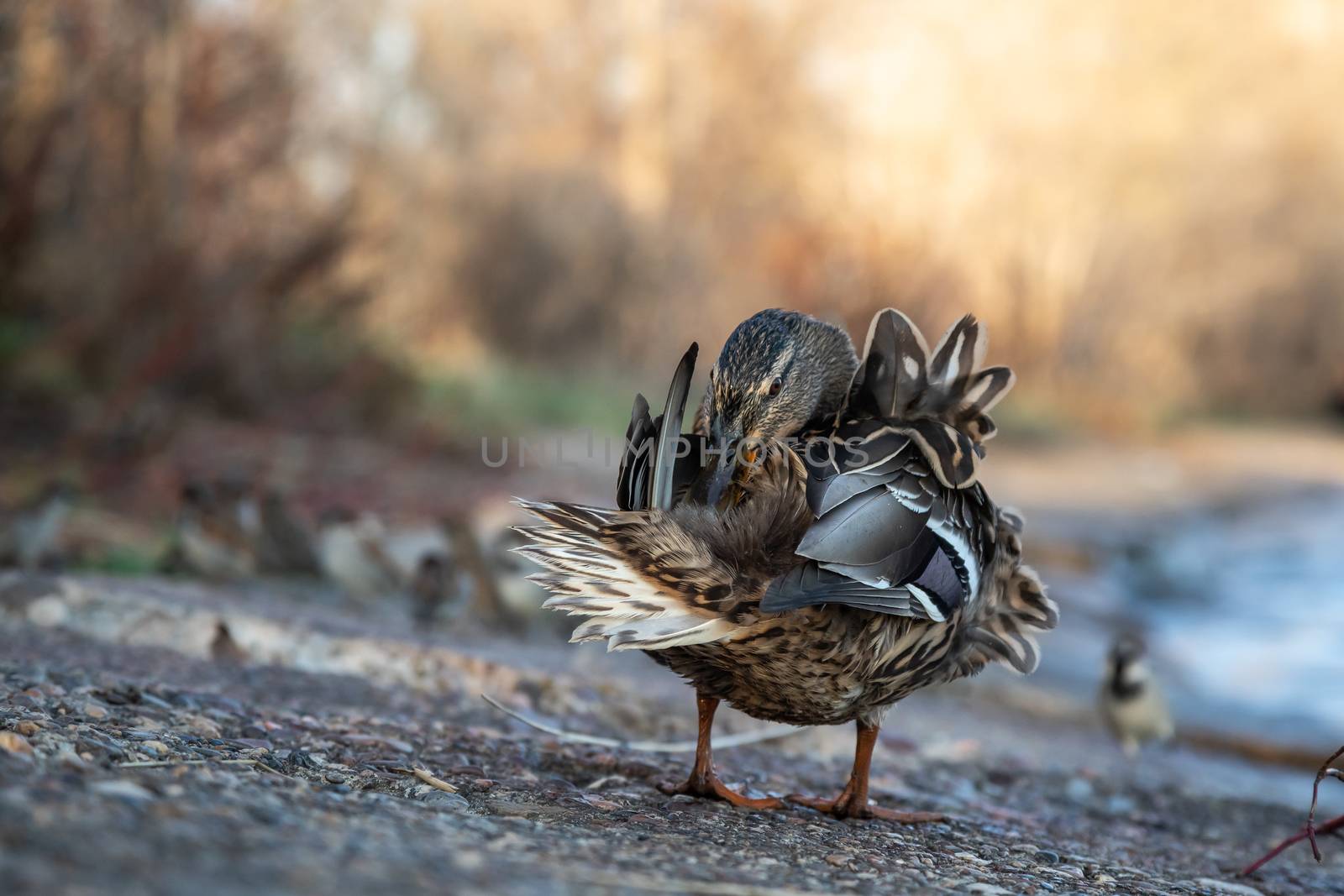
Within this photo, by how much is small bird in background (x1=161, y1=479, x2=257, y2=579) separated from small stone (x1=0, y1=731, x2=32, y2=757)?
4.57m

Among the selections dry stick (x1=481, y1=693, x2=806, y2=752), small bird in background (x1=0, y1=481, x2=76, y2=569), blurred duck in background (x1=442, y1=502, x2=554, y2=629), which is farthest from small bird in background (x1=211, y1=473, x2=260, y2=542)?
dry stick (x1=481, y1=693, x2=806, y2=752)

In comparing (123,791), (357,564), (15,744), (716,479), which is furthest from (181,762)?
(357,564)

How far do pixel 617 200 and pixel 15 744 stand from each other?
55.7 ft

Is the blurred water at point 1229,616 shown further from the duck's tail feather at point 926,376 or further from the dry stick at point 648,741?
the duck's tail feather at point 926,376

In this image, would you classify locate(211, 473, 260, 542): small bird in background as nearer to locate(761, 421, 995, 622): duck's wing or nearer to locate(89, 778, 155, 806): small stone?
locate(761, 421, 995, 622): duck's wing

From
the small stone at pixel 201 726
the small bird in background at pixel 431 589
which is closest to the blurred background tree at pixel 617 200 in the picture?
the small bird in background at pixel 431 589

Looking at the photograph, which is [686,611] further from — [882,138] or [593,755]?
[882,138]

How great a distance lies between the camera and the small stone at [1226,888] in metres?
2.88

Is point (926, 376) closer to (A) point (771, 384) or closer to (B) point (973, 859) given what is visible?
(A) point (771, 384)

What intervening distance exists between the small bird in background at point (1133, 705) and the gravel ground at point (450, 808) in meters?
1.08

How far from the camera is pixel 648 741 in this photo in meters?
4.10

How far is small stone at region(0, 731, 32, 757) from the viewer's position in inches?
78.7

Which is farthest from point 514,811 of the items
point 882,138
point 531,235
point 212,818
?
point 882,138

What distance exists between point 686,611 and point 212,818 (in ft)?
3.33
